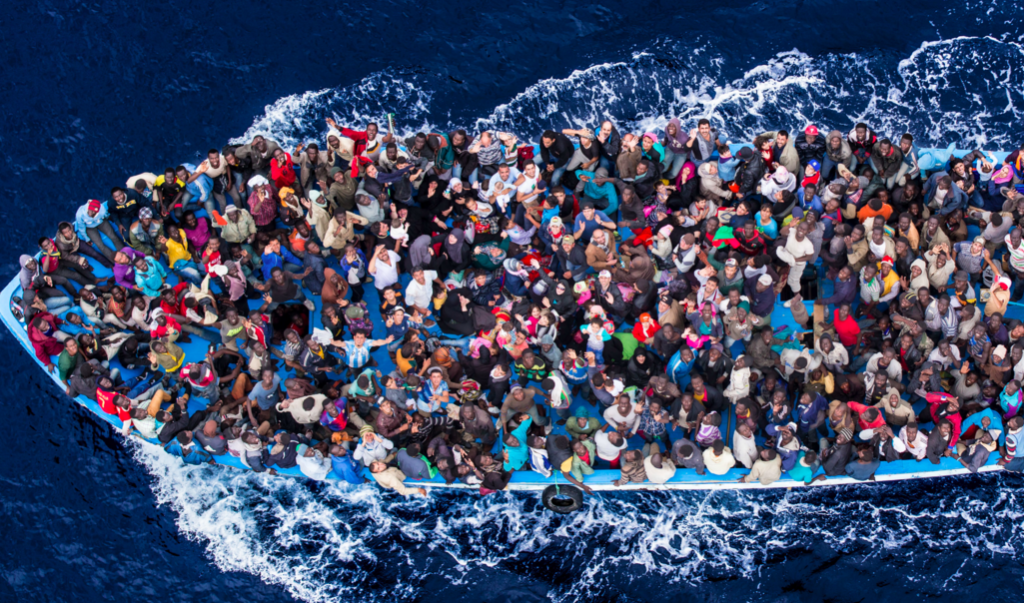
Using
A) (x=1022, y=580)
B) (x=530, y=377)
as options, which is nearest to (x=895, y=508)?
(x=1022, y=580)

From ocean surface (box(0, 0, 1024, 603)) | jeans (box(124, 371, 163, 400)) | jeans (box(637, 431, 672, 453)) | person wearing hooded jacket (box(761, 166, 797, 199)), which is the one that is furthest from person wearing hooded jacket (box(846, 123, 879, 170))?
jeans (box(124, 371, 163, 400))

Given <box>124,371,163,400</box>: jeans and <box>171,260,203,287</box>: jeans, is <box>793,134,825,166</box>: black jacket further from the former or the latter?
<box>124,371,163,400</box>: jeans

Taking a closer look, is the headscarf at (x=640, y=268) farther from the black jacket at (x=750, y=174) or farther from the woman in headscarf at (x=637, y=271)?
the black jacket at (x=750, y=174)

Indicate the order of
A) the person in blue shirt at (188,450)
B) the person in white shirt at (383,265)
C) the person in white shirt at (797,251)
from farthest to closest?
the person in white shirt at (383,265), the person in white shirt at (797,251), the person in blue shirt at (188,450)

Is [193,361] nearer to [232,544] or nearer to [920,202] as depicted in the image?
[232,544]

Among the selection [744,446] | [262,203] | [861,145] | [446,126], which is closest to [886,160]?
[861,145]

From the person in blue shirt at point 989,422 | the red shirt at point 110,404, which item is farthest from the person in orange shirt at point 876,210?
the red shirt at point 110,404
